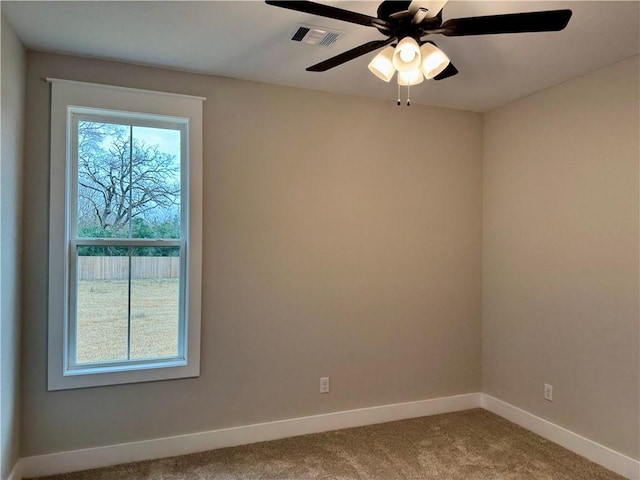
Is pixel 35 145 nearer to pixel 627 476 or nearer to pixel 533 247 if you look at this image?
pixel 533 247

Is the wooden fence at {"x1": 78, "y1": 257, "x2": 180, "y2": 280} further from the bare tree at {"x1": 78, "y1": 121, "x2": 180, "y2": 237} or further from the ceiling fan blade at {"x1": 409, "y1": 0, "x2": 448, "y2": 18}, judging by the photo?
the ceiling fan blade at {"x1": 409, "y1": 0, "x2": 448, "y2": 18}

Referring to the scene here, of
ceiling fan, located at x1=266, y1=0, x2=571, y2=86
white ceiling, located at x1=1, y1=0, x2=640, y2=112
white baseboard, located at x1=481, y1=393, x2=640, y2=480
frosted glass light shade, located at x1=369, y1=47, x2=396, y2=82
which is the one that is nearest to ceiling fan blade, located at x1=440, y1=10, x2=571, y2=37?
ceiling fan, located at x1=266, y1=0, x2=571, y2=86

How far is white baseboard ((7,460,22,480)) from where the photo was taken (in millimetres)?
2352

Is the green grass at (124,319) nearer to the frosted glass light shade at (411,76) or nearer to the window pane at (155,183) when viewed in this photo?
the window pane at (155,183)

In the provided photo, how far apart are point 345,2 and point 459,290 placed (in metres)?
2.54

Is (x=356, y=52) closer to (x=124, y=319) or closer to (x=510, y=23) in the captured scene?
(x=510, y=23)

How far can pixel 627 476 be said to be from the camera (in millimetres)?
2576

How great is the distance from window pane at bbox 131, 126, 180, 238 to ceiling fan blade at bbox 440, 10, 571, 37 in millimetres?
1944

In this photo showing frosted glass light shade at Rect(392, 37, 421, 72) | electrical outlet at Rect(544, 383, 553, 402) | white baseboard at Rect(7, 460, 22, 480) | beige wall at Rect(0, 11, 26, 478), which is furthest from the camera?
electrical outlet at Rect(544, 383, 553, 402)

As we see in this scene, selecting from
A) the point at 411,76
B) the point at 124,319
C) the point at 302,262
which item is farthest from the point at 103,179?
the point at 411,76

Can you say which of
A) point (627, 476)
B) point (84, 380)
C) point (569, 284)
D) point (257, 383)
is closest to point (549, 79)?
point (569, 284)

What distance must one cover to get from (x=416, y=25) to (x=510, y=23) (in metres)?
0.36

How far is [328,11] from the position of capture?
1.60m

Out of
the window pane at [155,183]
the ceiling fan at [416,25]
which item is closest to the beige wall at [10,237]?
the window pane at [155,183]
